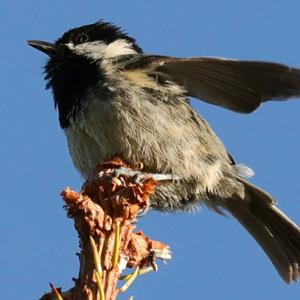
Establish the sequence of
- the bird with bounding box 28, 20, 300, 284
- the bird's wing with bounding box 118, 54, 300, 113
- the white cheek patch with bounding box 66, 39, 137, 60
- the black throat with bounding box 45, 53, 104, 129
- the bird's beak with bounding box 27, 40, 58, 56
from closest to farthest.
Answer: the bird's wing with bounding box 118, 54, 300, 113
the bird with bounding box 28, 20, 300, 284
the black throat with bounding box 45, 53, 104, 129
the white cheek patch with bounding box 66, 39, 137, 60
the bird's beak with bounding box 27, 40, 58, 56

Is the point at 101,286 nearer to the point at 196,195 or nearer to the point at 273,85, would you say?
the point at 273,85

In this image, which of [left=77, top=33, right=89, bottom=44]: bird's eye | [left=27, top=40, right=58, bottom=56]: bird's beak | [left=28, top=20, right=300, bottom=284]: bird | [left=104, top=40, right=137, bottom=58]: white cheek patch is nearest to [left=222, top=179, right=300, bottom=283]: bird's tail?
[left=28, top=20, right=300, bottom=284]: bird

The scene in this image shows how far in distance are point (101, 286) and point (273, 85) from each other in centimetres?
205

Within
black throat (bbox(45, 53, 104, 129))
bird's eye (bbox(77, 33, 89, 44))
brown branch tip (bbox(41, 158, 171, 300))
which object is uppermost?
bird's eye (bbox(77, 33, 89, 44))

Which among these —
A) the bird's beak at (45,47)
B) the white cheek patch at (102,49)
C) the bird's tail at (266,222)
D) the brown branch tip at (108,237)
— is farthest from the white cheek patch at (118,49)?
the brown branch tip at (108,237)

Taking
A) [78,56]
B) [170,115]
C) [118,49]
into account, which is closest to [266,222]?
[170,115]

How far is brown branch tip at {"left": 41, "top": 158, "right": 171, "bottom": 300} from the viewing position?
74.5 inches

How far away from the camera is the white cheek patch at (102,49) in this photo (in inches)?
169

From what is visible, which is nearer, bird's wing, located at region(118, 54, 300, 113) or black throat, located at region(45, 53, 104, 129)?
bird's wing, located at region(118, 54, 300, 113)

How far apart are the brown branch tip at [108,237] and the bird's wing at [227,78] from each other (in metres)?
1.31

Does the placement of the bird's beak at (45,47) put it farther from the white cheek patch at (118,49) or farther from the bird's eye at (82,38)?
the white cheek patch at (118,49)

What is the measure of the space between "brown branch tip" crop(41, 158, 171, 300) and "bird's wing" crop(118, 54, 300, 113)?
131cm

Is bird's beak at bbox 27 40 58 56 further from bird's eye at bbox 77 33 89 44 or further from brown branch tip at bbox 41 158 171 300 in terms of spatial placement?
brown branch tip at bbox 41 158 171 300

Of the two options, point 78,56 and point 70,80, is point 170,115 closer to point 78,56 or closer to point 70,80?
point 70,80
